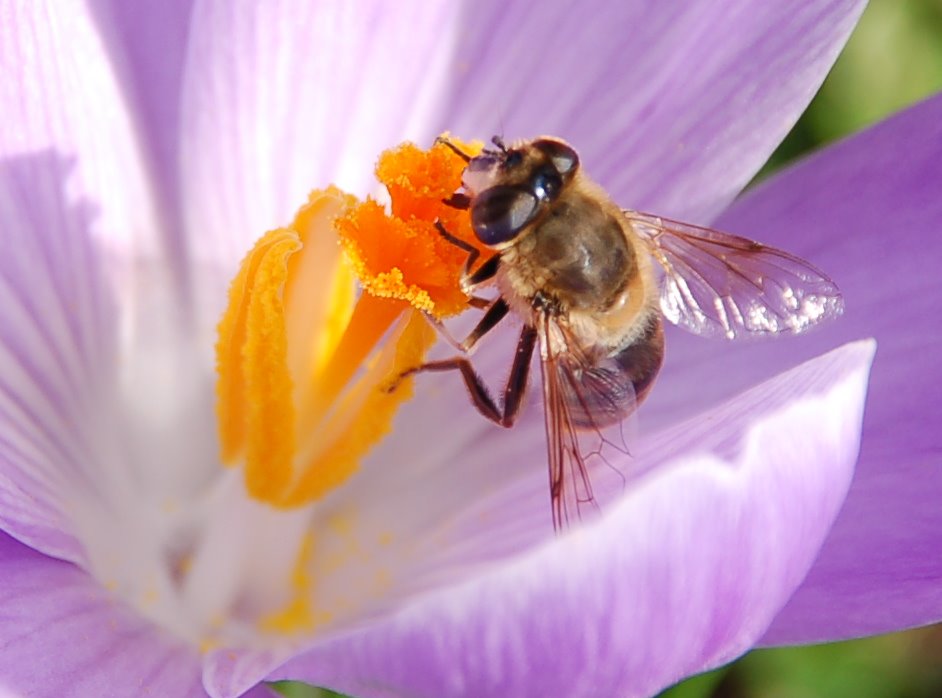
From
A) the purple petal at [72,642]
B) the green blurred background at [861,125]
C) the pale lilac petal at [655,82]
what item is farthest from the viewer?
the green blurred background at [861,125]

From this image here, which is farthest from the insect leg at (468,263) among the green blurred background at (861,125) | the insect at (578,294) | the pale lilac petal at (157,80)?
the green blurred background at (861,125)

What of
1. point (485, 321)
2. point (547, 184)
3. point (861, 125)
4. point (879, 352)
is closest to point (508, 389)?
point (485, 321)

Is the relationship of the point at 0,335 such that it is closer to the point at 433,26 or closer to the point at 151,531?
the point at 151,531

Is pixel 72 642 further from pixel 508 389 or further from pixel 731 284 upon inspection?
pixel 731 284

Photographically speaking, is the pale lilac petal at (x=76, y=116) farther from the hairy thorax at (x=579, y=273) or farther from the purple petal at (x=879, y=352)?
the purple petal at (x=879, y=352)

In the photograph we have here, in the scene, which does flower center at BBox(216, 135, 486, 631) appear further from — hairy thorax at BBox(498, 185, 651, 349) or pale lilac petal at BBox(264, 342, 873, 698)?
pale lilac petal at BBox(264, 342, 873, 698)
